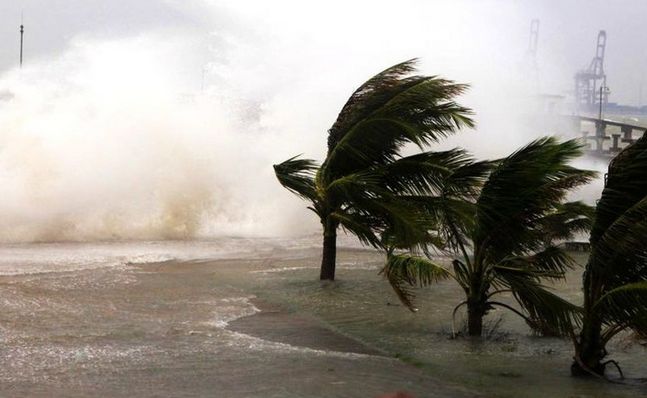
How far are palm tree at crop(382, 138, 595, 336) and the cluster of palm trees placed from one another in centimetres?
1

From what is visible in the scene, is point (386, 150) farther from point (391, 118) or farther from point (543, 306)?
point (543, 306)

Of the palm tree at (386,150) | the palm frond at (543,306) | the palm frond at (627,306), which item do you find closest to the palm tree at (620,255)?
the palm frond at (627,306)

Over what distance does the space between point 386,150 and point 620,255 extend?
4.86m

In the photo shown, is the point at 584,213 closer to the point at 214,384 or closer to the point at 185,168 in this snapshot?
the point at 214,384

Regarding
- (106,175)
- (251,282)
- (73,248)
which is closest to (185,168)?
(106,175)

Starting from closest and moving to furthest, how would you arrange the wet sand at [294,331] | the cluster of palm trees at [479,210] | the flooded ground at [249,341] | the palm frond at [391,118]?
1. the flooded ground at [249,341]
2. the cluster of palm trees at [479,210]
3. the wet sand at [294,331]
4. the palm frond at [391,118]

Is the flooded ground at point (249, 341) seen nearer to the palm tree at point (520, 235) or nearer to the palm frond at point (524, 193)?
the palm tree at point (520, 235)

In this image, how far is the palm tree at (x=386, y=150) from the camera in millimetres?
11711

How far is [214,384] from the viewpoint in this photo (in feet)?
25.4

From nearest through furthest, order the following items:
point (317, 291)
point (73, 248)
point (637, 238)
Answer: point (637, 238)
point (317, 291)
point (73, 248)

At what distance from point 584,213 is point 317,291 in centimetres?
438

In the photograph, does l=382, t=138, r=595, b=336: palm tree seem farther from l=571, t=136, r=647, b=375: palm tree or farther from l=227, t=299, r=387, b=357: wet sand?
l=227, t=299, r=387, b=357: wet sand

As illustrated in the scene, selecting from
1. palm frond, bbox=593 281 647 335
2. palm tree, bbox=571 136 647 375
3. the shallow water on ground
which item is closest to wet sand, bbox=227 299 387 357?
the shallow water on ground

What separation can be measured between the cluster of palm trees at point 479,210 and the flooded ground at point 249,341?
1.50 feet
